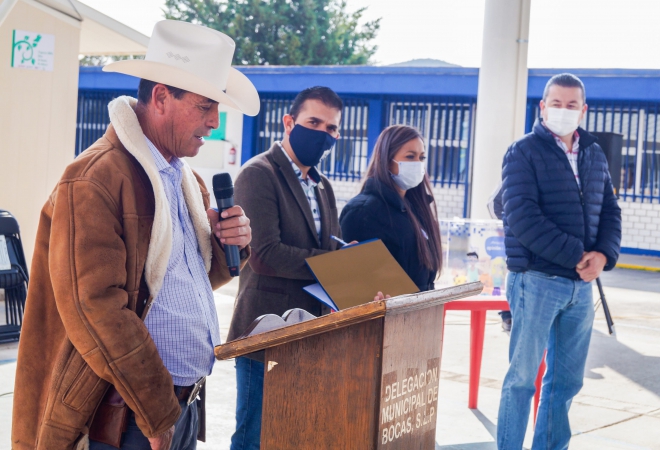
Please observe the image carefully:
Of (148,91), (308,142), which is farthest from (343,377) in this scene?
(308,142)

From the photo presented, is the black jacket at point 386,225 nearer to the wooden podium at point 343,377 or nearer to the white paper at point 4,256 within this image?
the wooden podium at point 343,377

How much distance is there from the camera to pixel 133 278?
200 centimetres

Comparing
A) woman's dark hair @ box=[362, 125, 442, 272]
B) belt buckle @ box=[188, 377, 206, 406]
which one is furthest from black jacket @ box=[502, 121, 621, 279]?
belt buckle @ box=[188, 377, 206, 406]

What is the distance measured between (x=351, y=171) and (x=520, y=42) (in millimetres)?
9601

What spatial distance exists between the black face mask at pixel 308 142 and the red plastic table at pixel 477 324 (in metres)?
1.74

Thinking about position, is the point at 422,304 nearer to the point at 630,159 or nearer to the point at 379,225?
the point at 379,225

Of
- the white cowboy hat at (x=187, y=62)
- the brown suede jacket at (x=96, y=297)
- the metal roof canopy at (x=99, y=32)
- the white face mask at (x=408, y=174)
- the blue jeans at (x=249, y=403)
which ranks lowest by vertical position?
the blue jeans at (x=249, y=403)

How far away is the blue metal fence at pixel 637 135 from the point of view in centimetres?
1555

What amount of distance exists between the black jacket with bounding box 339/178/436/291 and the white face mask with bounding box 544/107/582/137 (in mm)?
895

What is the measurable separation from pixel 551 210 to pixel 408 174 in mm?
740

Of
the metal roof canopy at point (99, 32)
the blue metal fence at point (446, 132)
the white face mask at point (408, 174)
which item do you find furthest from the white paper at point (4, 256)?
the blue metal fence at point (446, 132)

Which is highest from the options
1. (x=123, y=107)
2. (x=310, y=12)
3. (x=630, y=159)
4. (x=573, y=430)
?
(x=310, y=12)

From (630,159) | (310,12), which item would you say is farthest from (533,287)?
(310,12)

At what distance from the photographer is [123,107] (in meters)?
2.12
